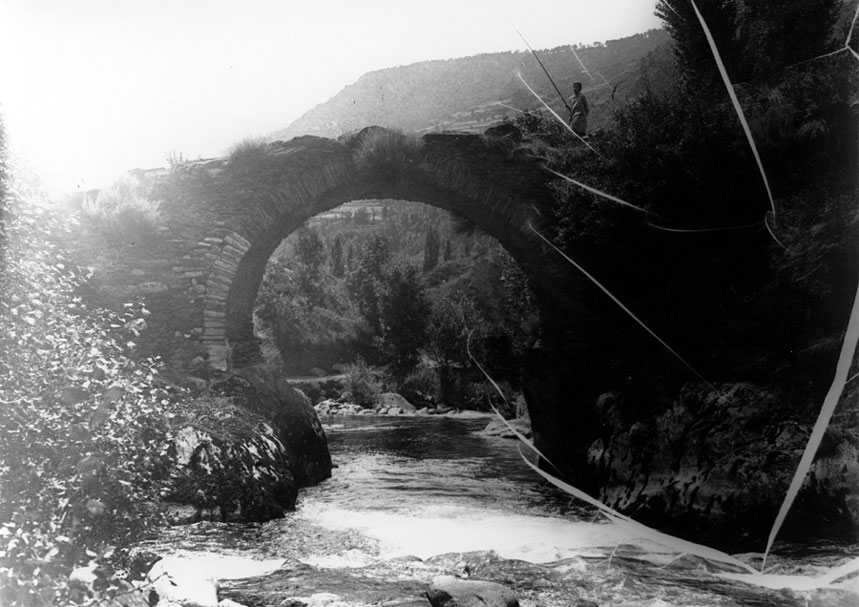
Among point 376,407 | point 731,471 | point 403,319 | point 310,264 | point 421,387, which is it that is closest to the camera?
point 731,471

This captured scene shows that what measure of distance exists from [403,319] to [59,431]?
15.2 meters

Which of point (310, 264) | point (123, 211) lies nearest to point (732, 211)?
point (123, 211)

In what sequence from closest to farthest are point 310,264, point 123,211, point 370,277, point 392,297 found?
point 123,211 → point 392,297 → point 370,277 → point 310,264

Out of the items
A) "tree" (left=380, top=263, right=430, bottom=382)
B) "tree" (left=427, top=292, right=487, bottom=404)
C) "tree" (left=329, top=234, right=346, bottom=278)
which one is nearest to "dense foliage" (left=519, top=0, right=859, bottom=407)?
"tree" (left=427, top=292, right=487, bottom=404)

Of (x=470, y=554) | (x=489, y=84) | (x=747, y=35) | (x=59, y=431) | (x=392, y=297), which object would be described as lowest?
(x=470, y=554)

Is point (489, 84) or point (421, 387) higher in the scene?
point (489, 84)

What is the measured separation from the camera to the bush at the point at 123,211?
18.6ft

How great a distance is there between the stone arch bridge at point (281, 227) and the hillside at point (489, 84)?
530 millimetres

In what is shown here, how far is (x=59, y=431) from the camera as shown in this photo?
2.94 meters

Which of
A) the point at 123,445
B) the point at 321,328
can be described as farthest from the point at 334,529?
the point at 321,328

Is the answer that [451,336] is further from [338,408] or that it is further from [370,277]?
[370,277]

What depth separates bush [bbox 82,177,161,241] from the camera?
5680mm

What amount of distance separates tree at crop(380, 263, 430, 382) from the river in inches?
445

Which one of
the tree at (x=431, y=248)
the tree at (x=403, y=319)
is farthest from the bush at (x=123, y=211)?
the tree at (x=431, y=248)
